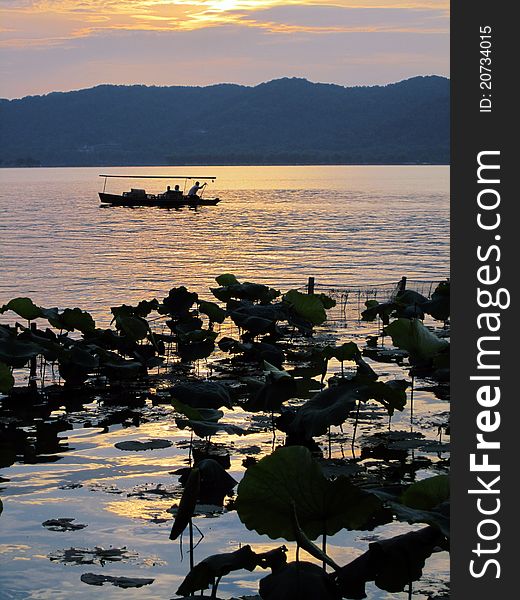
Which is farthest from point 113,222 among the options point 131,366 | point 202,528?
point 202,528

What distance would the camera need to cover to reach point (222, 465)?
11.8 m

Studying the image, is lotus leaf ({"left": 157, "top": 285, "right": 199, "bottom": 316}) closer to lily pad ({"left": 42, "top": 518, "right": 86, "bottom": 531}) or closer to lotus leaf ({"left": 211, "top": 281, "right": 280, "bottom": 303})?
lotus leaf ({"left": 211, "top": 281, "right": 280, "bottom": 303})

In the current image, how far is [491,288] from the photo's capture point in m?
4.93

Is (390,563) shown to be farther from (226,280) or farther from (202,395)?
(226,280)

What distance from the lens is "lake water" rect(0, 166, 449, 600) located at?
28.8 feet

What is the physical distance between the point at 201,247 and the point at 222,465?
54118 millimetres

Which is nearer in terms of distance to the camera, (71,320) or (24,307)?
(24,307)

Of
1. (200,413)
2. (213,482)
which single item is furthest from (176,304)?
(213,482)

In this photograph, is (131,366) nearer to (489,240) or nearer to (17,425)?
(17,425)

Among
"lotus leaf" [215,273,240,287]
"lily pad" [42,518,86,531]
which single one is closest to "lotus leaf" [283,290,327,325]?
"lotus leaf" [215,273,240,287]

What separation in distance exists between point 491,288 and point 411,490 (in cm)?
208

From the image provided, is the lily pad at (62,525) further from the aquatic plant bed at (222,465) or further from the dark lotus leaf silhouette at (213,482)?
the dark lotus leaf silhouette at (213,482)

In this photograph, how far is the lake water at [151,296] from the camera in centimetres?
879

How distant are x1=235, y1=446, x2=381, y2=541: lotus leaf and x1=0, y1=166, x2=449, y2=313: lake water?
28.4 metres
